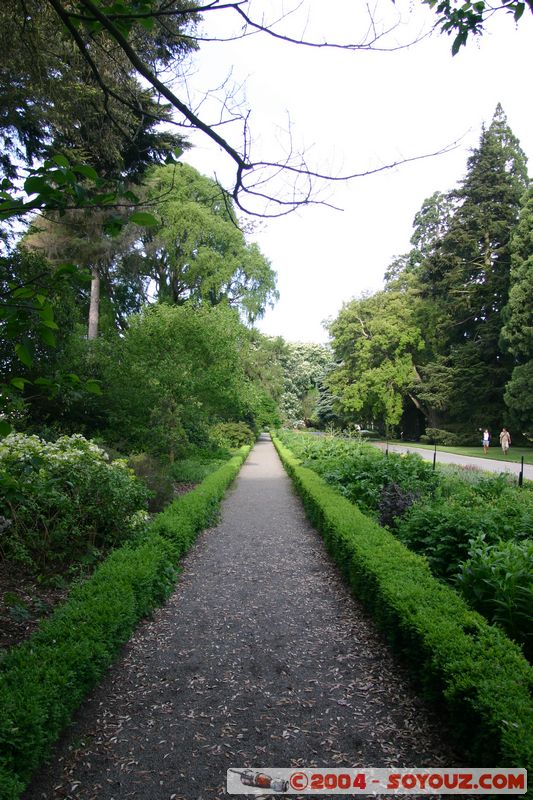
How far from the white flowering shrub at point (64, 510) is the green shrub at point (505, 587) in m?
3.64

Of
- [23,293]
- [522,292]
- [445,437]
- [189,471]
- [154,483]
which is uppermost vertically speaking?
[522,292]

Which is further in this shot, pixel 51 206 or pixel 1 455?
pixel 1 455

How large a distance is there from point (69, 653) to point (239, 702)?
1.11 meters

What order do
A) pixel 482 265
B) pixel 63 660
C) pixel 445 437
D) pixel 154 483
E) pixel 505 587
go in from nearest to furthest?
1. pixel 63 660
2. pixel 505 587
3. pixel 154 483
4. pixel 482 265
5. pixel 445 437

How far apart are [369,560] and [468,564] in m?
0.90

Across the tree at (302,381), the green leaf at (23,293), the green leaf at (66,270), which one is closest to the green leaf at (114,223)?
the green leaf at (66,270)

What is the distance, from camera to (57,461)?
5.30 metres

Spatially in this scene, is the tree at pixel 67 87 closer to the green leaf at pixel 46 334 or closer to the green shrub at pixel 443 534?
the green leaf at pixel 46 334

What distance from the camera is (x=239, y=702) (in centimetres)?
304

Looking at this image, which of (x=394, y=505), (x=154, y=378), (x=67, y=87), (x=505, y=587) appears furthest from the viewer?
(x=154, y=378)

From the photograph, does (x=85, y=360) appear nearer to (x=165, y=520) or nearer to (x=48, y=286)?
(x=165, y=520)

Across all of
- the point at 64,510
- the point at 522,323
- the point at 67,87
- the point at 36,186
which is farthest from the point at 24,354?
the point at 522,323

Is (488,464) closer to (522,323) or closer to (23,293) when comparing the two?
(522,323)

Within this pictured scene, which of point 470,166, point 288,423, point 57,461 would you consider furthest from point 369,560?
point 288,423
